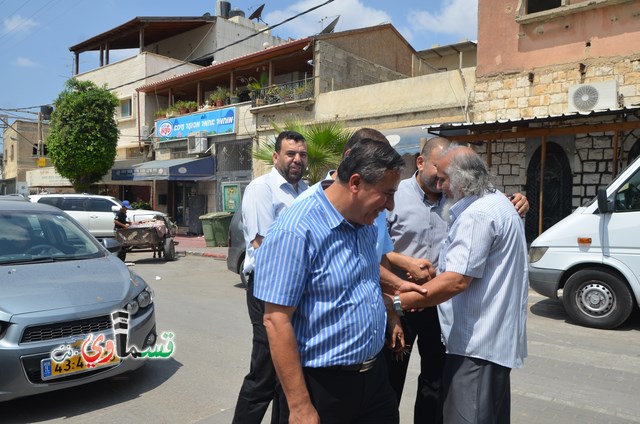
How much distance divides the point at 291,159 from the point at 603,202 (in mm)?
4375

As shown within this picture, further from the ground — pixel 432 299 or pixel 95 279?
pixel 432 299

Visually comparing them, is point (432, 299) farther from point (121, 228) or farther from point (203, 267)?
point (121, 228)

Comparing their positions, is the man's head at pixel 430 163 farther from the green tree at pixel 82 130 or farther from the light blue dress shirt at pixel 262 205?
the green tree at pixel 82 130

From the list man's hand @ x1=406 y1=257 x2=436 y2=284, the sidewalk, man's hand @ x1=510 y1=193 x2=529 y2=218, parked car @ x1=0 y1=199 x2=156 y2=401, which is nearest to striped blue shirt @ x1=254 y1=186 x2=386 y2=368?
man's hand @ x1=406 y1=257 x2=436 y2=284

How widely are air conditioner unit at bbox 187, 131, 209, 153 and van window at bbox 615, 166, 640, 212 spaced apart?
672 inches

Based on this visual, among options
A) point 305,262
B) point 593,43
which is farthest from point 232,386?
point 593,43

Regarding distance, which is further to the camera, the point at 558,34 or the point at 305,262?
the point at 558,34

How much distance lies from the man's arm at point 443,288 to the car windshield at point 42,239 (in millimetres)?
3711

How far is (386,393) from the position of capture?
2229 mm

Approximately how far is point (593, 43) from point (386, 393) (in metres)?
10.9

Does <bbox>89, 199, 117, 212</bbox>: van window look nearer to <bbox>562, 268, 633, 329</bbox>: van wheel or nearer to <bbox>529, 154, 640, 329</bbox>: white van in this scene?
<bbox>529, 154, 640, 329</bbox>: white van

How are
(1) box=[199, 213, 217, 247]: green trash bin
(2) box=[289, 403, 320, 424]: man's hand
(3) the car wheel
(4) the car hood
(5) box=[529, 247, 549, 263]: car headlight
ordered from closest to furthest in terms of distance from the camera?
Result: (2) box=[289, 403, 320, 424]: man's hand < (4) the car hood < (5) box=[529, 247, 549, 263]: car headlight < (3) the car wheel < (1) box=[199, 213, 217, 247]: green trash bin

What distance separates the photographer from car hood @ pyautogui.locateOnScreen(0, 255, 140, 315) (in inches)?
149

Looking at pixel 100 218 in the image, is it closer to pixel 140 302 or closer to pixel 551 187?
pixel 140 302
